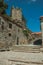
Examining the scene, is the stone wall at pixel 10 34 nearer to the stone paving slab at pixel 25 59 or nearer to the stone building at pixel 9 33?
the stone building at pixel 9 33

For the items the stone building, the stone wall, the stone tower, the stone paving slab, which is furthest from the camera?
the stone tower

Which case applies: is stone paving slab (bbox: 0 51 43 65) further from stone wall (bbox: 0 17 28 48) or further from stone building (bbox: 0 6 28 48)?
stone wall (bbox: 0 17 28 48)

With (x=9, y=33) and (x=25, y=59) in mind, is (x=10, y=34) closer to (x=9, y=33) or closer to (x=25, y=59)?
(x=9, y=33)

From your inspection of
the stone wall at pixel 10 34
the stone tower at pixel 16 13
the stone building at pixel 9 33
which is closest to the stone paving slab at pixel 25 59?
the stone building at pixel 9 33

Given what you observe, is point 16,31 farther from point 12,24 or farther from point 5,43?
point 5,43

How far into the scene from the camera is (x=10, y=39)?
80.5ft

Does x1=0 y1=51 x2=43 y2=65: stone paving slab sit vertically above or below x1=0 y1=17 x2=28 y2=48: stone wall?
below

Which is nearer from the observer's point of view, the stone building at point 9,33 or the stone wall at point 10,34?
the stone building at point 9,33

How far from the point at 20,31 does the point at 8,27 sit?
461 cm

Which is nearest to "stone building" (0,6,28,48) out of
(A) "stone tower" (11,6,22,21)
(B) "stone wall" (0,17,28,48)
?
(B) "stone wall" (0,17,28,48)

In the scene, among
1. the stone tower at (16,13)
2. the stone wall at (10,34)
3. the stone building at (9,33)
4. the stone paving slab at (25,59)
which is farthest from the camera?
the stone tower at (16,13)

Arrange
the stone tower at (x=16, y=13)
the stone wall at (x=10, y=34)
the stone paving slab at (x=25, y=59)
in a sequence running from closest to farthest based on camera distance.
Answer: the stone paving slab at (x=25, y=59) < the stone wall at (x=10, y=34) < the stone tower at (x=16, y=13)

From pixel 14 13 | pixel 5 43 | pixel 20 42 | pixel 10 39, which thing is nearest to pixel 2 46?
pixel 5 43

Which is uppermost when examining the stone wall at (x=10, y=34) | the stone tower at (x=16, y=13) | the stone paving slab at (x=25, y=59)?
the stone tower at (x=16, y=13)
